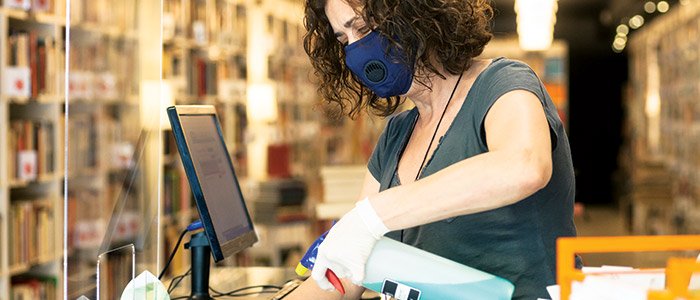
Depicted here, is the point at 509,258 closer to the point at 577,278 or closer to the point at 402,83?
the point at 402,83

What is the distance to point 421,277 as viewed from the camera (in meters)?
1.37

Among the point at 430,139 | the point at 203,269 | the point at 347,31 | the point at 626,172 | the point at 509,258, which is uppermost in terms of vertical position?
the point at 347,31

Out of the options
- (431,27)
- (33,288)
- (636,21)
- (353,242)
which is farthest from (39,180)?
(636,21)

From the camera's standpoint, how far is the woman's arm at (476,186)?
138 centimetres

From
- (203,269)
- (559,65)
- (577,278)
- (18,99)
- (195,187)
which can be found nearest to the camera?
(577,278)

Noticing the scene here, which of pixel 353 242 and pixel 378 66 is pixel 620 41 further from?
pixel 353 242

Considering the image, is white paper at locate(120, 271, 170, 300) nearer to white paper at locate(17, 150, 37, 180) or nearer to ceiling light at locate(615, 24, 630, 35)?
white paper at locate(17, 150, 37, 180)

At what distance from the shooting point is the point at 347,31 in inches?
71.4

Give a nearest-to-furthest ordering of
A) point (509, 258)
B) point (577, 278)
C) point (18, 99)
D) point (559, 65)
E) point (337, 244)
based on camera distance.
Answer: point (577, 278) → point (337, 244) → point (509, 258) → point (18, 99) → point (559, 65)

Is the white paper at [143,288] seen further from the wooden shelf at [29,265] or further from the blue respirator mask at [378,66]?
the wooden shelf at [29,265]

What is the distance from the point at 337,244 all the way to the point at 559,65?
1035 centimetres

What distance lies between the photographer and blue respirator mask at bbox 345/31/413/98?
1.77m

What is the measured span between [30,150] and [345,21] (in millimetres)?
2530

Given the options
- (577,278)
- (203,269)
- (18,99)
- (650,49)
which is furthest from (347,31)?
(650,49)
